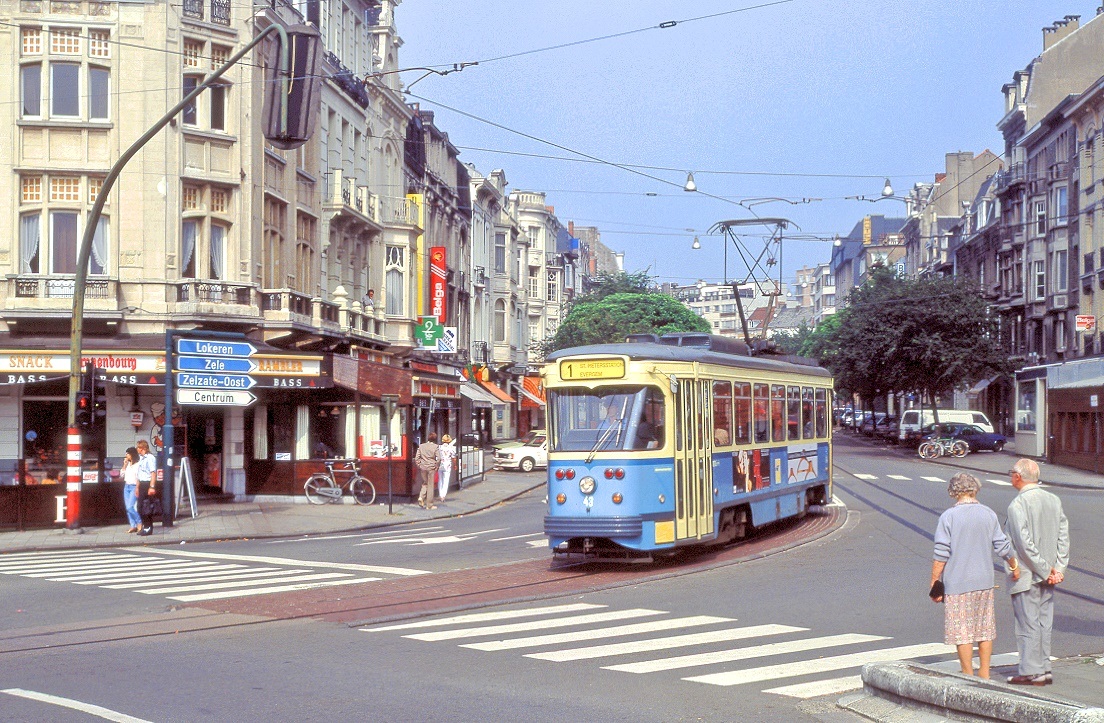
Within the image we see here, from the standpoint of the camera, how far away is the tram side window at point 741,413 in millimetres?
19734

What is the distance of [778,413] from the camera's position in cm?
2214

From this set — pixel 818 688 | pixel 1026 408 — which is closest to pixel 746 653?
pixel 818 688

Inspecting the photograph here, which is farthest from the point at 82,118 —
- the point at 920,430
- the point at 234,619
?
the point at 920,430

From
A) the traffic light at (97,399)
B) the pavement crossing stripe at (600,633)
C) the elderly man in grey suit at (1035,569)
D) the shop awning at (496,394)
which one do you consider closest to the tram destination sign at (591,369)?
the pavement crossing stripe at (600,633)

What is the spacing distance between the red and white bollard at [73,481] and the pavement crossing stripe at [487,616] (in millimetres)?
13216

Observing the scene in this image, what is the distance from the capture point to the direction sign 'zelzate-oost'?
83.8 feet

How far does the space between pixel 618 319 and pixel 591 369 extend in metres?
53.2

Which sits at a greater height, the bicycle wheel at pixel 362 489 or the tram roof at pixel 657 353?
the tram roof at pixel 657 353

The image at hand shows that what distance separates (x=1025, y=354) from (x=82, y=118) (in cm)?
5286

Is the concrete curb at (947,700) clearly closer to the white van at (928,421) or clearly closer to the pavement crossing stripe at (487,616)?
the pavement crossing stripe at (487,616)

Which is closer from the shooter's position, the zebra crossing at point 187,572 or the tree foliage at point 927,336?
the zebra crossing at point 187,572

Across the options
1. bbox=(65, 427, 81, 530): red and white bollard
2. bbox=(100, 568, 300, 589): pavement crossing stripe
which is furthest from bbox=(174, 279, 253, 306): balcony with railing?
bbox=(100, 568, 300, 589): pavement crossing stripe

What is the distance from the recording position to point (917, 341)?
60.8 metres

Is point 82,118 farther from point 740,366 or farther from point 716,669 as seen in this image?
point 716,669
